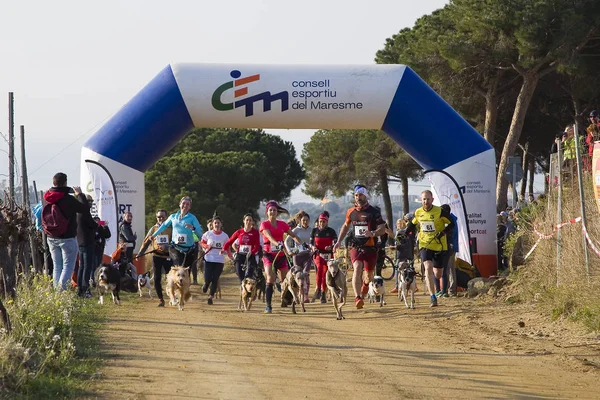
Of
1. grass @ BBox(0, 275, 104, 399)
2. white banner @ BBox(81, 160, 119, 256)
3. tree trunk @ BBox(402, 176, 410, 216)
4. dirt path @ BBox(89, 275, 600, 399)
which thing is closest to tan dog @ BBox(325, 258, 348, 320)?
dirt path @ BBox(89, 275, 600, 399)

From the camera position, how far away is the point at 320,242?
16297 mm

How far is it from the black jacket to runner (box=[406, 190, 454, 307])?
5281 mm

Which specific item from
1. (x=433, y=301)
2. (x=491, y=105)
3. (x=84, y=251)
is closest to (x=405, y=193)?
(x=491, y=105)

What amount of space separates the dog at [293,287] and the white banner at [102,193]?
5314 mm

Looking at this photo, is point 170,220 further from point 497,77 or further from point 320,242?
point 497,77

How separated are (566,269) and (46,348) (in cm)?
725

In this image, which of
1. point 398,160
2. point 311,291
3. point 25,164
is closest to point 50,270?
point 25,164

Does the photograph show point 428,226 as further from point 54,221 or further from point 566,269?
point 54,221

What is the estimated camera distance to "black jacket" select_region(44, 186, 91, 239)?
554 inches

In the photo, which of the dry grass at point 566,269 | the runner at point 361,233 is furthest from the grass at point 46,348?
the dry grass at point 566,269

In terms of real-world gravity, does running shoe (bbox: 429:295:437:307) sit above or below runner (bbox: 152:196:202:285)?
below

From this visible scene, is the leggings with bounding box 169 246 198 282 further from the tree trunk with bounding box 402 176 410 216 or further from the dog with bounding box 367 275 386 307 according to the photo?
the tree trunk with bounding box 402 176 410 216

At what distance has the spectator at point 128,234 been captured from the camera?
19516 mm

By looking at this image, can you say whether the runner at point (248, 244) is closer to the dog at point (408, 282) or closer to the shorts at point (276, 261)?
the shorts at point (276, 261)
